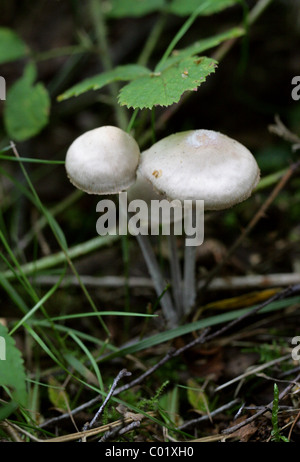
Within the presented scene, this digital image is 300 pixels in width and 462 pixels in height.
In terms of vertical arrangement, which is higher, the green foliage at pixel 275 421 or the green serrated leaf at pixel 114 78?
the green serrated leaf at pixel 114 78

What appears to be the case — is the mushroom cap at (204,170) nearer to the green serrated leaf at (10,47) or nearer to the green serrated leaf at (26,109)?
the green serrated leaf at (26,109)

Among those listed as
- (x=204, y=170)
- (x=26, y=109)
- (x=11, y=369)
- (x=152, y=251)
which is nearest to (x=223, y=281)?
(x=152, y=251)

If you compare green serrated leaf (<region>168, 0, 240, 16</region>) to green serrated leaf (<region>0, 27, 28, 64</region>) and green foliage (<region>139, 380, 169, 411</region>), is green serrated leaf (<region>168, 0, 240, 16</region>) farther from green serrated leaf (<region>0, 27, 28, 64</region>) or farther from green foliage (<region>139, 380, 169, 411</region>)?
green foliage (<region>139, 380, 169, 411</region>)

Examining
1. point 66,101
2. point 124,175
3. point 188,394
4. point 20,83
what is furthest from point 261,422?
point 66,101

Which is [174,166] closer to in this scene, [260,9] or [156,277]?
[156,277]

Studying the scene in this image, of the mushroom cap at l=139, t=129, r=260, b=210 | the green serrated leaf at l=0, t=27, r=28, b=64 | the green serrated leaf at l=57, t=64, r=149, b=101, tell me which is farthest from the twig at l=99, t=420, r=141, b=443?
the green serrated leaf at l=0, t=27, r=28, b=64

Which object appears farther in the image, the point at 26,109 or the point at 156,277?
the point at 26,109

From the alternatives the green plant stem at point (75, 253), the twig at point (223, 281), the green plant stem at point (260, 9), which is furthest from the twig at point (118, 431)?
the green plant stem at point (260, 9)
